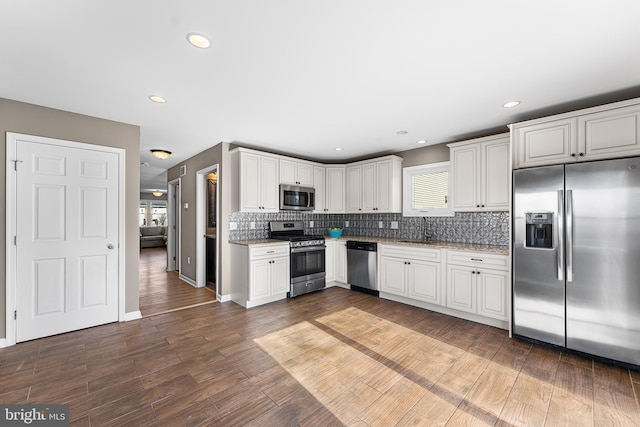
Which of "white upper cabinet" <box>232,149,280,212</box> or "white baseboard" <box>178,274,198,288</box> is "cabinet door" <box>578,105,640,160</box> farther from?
"white baseboard" <box>178,274,198,288</box>

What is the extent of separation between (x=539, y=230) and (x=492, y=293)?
2.96 ft

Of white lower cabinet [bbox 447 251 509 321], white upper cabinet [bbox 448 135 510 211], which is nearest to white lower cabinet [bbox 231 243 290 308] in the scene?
white lower cabinet [bbox 447 251 509 321]

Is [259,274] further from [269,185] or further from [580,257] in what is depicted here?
[580,257]

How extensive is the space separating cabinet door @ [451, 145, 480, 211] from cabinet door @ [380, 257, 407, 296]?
1151 mm

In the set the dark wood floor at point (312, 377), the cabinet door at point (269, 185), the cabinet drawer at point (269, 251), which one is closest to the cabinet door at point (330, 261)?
the cabinet drawer at point (269, 251)

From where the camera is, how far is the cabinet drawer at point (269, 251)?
3.87 m

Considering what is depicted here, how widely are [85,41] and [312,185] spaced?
363 centimetres

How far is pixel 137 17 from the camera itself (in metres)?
1.56

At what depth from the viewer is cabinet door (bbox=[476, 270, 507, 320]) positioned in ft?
10.2

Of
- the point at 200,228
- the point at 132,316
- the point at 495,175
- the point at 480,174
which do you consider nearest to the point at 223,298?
the point at 132,316

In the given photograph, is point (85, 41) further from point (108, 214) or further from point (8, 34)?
point (108, 214)

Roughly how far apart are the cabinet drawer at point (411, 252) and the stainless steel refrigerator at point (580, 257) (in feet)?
3.16

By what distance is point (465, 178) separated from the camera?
374cm

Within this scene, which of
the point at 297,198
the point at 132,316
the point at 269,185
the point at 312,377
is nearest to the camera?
the point at 312,377
